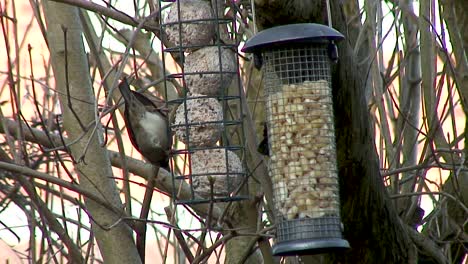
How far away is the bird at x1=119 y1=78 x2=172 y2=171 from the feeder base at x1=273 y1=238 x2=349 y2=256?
2.74 feet

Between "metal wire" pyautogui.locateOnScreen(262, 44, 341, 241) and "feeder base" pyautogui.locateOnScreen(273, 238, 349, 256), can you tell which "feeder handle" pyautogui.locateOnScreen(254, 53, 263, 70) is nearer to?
"metal wire" pyautogui.locateOnScreen(262, 44, 341, 241)

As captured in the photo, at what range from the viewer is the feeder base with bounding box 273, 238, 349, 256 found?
274cm

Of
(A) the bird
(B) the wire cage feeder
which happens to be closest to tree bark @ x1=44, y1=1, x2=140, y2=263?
A: (A) the bird

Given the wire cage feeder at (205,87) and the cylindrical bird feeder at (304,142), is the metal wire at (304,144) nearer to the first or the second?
the cylindrical bird feeder at (304,142)

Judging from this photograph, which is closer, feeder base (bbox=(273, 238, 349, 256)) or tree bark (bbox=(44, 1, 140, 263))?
feeder base (bbox=(273, 238, 349, 256))

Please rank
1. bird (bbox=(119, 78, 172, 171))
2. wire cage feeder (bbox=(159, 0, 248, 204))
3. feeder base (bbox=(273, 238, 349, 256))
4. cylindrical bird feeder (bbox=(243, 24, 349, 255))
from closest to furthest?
feeder base (bbox=(273, 238, 349, 256)) → cylindrical bird feeder (bbox=(243, 24, 349, 255)) → wire cage feeder (bbox=(159, 0, 248, 204)) → bird (bbox=(119, 78, 172, 171))

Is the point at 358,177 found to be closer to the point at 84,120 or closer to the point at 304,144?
the point at 304,144

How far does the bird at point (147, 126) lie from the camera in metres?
3.48

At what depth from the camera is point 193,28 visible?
9.84 feet

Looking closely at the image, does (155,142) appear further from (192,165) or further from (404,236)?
(404,236)

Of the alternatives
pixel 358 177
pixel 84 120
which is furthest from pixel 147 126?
pixel 358 177

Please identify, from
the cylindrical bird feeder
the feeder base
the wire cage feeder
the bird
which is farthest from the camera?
the bird

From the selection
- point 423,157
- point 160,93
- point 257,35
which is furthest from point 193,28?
point 160,93

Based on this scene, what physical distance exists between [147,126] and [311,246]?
975mm
